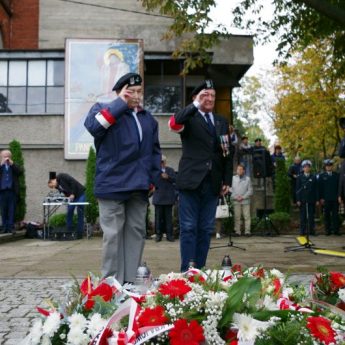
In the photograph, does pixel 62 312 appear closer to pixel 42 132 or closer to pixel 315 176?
pixel 315 176

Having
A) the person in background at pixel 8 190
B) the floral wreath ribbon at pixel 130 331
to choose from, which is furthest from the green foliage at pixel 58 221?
the floral wreath ribbon at pixel 130 331

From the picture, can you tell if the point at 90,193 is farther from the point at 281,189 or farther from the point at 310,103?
the point at 310,103

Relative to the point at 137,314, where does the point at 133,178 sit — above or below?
above

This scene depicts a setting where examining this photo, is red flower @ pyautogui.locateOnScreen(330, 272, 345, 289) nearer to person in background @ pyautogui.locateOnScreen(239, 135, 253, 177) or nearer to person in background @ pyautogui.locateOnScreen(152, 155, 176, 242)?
person in background @ pyautogui.locateOnScreen(152, 155, 176, 242)

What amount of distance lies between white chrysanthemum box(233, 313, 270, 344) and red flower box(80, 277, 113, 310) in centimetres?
70

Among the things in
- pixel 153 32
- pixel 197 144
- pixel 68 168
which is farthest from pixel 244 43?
pixel 197 144

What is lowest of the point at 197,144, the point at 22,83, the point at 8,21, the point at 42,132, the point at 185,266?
the point at 185,266

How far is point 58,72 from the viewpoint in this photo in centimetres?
2147

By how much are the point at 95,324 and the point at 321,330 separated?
2.91ft

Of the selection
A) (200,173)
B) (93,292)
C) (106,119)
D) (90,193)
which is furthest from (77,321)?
(90,193)

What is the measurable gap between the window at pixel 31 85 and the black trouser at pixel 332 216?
11.1 meters

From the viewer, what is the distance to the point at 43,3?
26.0 m

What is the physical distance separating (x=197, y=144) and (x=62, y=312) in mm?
3591

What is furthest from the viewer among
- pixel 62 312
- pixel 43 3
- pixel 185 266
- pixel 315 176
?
pixel 43 3
